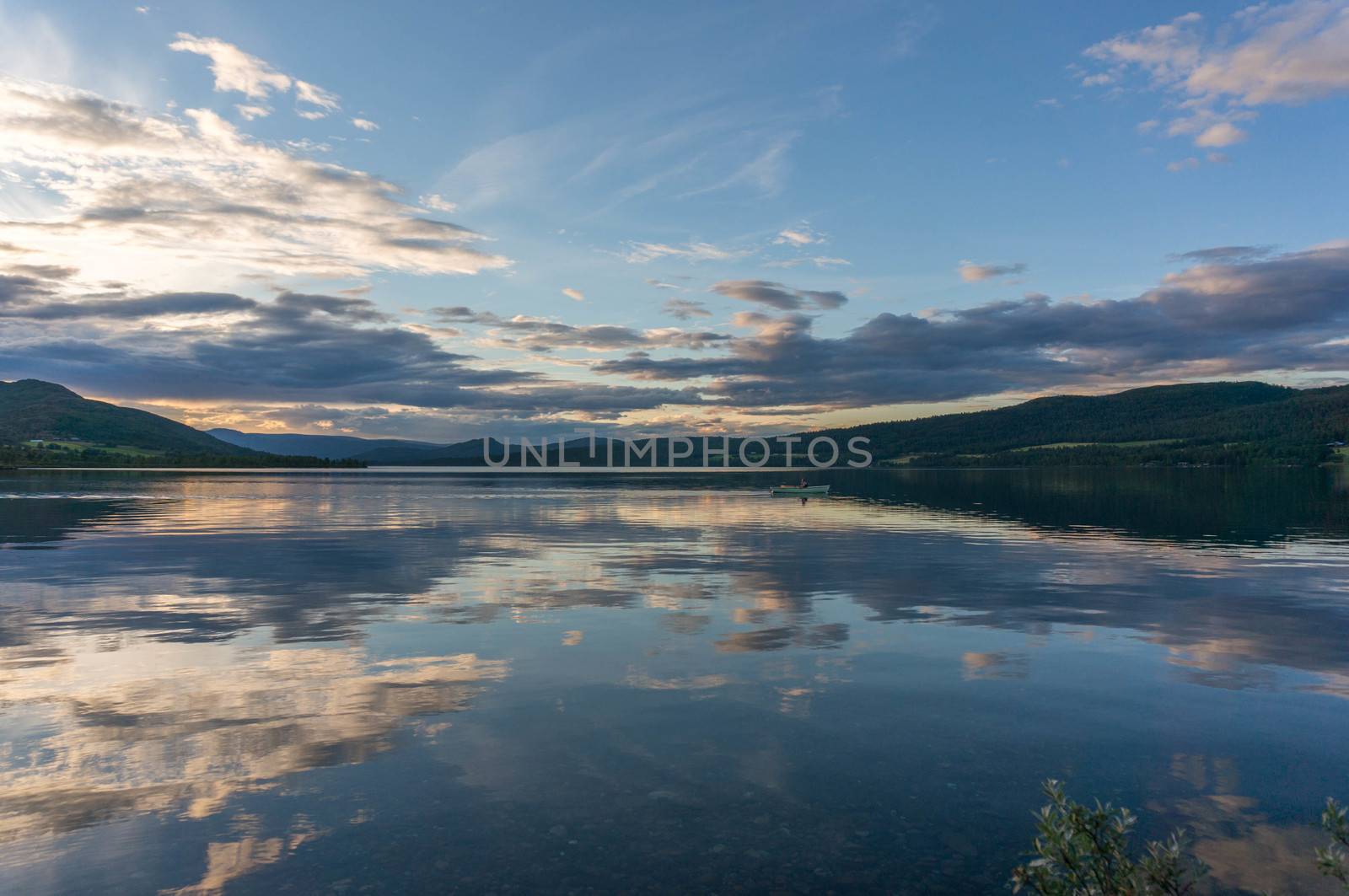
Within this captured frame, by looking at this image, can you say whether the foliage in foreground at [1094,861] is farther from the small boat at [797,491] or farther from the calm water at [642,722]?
the small boat at [797,491]

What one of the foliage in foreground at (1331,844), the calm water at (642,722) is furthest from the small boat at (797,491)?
the foliage in foreground at (1331,844)

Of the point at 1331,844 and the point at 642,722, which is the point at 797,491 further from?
the point at 1331,844

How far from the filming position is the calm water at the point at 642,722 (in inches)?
419

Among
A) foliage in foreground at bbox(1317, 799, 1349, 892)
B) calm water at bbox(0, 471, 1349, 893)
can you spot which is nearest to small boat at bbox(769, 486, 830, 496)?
calm water at bbox(0, 471, 1349, 893)

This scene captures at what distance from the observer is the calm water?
10641 mm

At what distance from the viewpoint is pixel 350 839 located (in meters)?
11.0

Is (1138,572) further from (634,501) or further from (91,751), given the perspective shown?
(634,501)

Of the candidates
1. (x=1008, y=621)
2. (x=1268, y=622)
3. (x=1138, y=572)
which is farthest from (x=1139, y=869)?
(x=1138, y=572)

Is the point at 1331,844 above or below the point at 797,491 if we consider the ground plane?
above

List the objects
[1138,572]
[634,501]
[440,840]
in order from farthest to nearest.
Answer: [634,501]
[1138,572]
[440,840]

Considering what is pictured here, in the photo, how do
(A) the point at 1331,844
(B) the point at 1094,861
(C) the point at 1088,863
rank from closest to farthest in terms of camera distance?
(A) the point at 1331,844, (B) the point at 1094,861, (C) the point at 1088,863

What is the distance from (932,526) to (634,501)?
46104 mm

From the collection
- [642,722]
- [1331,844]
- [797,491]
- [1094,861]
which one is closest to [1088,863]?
[1094,861]

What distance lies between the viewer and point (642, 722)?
15875 millimetres
